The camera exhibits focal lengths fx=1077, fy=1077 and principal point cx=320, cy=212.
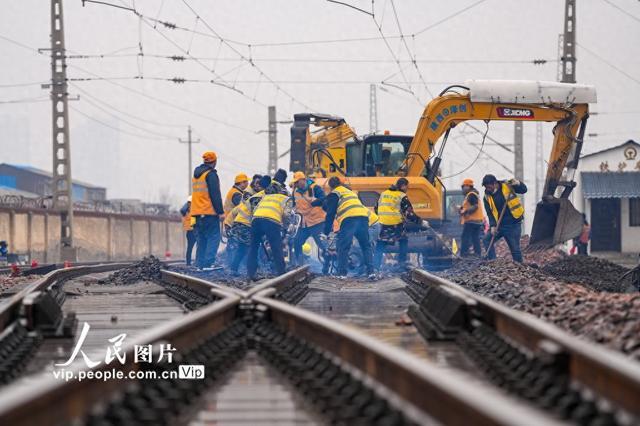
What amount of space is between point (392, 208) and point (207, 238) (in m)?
3.24

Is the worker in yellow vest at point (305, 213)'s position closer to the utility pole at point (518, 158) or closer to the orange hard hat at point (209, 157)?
the orange hard hat at point (209, 157)

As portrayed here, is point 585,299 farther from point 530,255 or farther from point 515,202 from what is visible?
point 530,255

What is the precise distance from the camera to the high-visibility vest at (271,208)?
15797 millimetres

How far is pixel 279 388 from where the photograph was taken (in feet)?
18.8

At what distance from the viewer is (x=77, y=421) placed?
4.11 meters

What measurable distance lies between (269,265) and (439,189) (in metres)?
5.85

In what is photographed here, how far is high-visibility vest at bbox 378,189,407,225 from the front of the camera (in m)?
18.3

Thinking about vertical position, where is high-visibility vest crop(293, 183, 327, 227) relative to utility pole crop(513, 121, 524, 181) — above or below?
below

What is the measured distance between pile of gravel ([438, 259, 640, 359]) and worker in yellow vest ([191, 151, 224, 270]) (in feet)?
15.7

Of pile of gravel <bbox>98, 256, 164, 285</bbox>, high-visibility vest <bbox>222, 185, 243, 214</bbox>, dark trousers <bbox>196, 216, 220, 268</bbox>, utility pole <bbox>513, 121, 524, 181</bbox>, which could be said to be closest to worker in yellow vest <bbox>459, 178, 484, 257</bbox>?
high-visibility vest <bbox>222, 185, 243, 214</bbox>

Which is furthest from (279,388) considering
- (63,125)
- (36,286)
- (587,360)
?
(63,125)

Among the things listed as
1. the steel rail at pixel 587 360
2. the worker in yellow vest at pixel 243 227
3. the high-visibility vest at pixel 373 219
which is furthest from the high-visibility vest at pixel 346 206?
the steel rail at pixel 587 360

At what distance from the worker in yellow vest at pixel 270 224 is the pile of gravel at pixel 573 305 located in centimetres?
278

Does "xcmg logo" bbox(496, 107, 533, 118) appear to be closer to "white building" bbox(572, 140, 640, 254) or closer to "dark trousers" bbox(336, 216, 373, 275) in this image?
"dark trousers" bbox(336, 216, 373, 275)
